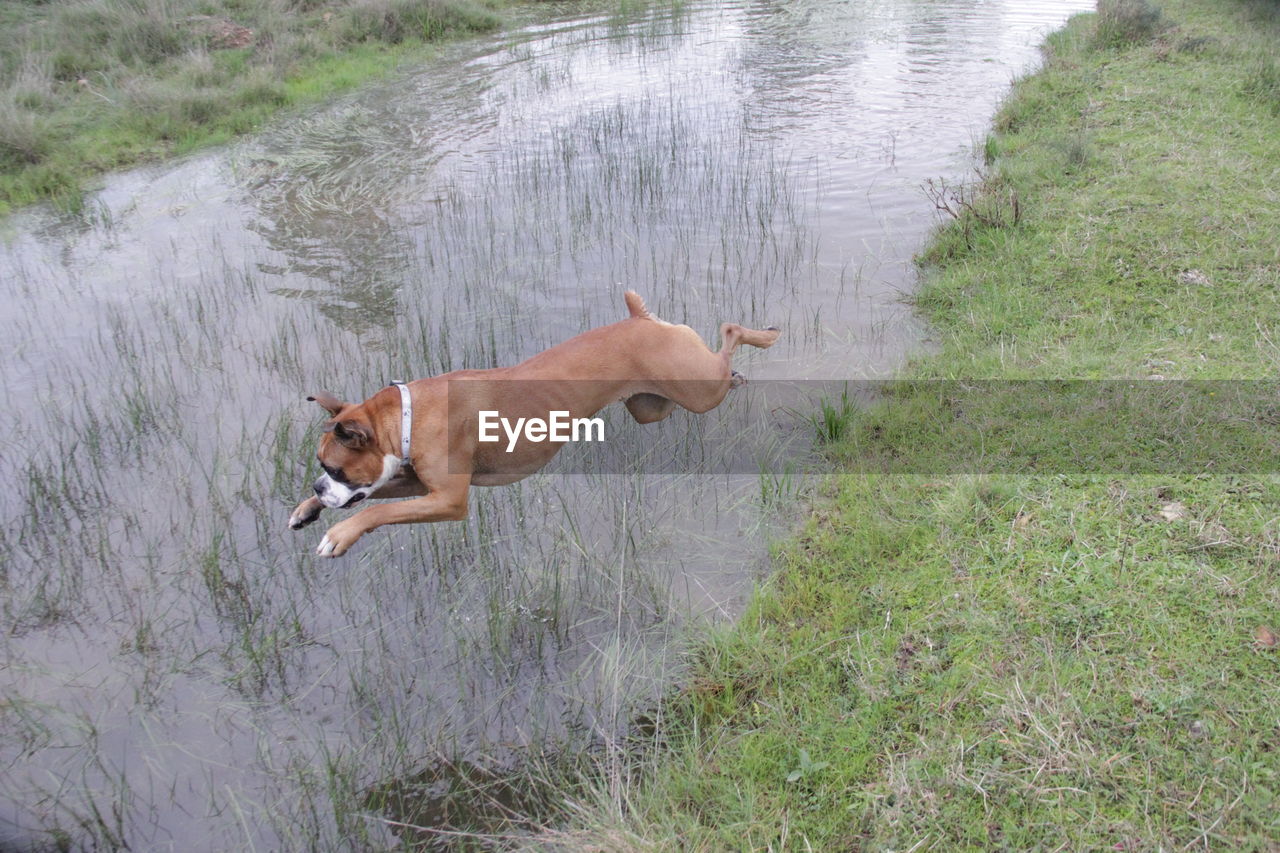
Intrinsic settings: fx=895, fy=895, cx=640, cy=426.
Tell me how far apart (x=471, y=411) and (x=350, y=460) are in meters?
0.69

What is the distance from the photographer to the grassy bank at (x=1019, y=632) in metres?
3.17

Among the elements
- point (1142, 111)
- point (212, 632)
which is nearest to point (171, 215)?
point (212, 632)

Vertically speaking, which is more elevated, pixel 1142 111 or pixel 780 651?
pixel 1142 111

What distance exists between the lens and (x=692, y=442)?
233 inches

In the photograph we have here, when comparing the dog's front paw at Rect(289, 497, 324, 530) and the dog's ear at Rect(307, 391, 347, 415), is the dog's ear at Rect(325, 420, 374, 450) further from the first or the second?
the dog's front paw at Rect(289, 497, 324, 530)

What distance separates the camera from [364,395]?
6461 mm

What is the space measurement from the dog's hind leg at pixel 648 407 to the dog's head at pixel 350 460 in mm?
1626

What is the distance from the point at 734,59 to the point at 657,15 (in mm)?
4527

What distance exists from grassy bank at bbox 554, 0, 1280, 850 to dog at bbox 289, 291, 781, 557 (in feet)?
3.91

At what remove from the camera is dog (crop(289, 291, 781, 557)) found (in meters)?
4.37

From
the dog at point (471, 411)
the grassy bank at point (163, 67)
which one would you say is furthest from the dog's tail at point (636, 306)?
the grassy bank at point (163, 67)

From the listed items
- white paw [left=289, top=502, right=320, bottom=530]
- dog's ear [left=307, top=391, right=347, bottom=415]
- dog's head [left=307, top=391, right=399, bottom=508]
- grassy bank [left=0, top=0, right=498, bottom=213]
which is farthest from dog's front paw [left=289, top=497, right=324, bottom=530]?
grassy bank [left=0, top=0, right=498, bottom=213]

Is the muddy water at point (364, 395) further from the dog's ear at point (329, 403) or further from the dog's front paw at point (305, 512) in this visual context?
the dog's ear at point (329, 403)

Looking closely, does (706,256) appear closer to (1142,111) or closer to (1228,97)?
(1142,111)
